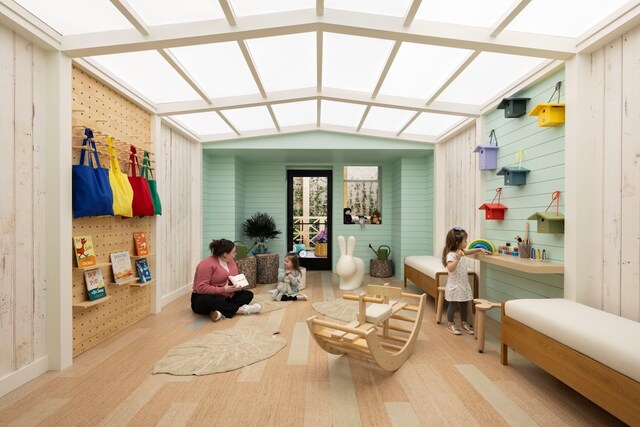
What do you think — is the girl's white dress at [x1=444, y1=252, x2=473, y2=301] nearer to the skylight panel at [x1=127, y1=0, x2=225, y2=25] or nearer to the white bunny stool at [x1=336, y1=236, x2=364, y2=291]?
the white bunny stool at [x1=336, y1=236, x2=364, y2=291]

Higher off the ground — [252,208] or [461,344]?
[252,208]

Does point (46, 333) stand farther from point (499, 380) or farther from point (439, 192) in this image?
point (439, 192)

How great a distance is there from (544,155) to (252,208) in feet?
19.9

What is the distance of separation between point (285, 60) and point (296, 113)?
5.77 ft

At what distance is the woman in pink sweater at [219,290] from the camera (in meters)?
4.41

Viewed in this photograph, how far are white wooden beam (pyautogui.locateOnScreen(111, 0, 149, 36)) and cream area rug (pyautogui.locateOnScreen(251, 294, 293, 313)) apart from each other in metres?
3.45

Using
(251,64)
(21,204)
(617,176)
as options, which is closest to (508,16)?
(617,176)

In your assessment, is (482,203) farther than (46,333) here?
Yes

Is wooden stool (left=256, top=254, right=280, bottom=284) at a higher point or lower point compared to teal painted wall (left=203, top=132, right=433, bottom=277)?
lower

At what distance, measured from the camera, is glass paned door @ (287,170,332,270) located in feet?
27.2

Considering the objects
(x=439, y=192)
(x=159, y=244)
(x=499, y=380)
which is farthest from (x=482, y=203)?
(x=159, y=244)

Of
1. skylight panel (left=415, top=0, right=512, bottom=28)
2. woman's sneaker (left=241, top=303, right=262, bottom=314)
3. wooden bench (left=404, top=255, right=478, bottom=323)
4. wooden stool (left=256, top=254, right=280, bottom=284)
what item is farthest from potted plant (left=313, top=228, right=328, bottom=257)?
skylight panel (left=415, top=0, right=512, bottom=28)

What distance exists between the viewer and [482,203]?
456cm

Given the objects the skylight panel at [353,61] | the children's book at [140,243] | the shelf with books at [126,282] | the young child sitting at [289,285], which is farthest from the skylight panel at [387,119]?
the shelf with books at [126,282]
